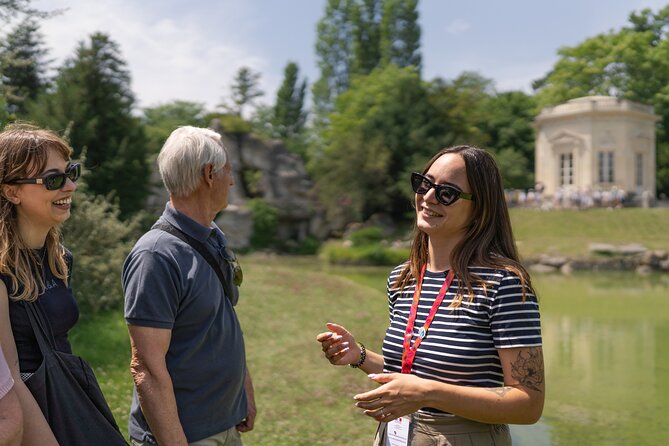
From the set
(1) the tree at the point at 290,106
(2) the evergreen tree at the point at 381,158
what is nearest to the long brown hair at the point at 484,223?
(2) the evergreen tree at the point at 381,158

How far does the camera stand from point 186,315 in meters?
2.18

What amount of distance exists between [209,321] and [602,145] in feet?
113

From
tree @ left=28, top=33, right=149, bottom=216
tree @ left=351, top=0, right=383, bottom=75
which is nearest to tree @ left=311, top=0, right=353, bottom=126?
tree @ left=351, top=0, right=383, bottom=75

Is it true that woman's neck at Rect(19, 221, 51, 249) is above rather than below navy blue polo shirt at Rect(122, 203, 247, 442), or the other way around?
above

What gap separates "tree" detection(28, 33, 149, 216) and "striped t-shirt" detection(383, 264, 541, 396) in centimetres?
1558

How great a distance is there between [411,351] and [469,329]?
218mm

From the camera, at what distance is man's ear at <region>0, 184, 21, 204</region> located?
6.63 feet

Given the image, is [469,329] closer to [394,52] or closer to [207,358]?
[207,358]

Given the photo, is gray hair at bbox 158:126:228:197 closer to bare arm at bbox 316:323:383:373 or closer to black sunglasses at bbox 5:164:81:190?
black sunglasses at bbox 5:164:81:190

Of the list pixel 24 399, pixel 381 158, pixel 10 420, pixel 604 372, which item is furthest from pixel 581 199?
pixel 10 420

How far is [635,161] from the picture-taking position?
1304 inches

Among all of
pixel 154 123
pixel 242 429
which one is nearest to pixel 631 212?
pixel 242 429

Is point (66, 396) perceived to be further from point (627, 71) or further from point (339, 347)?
point (627, 71)

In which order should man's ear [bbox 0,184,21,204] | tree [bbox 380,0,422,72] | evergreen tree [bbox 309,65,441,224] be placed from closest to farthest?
man's ear [bbox 0,184,21,204], evergreen tree [bbox 309,65,441,224], tree [bbox 380,0,422,72]
